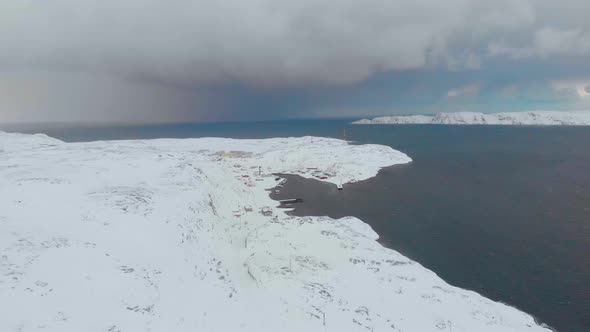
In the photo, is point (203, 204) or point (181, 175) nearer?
point (203, 204)

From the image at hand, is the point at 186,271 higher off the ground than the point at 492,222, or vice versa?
the point at 492,222

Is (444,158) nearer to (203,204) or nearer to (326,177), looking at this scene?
(326,177)

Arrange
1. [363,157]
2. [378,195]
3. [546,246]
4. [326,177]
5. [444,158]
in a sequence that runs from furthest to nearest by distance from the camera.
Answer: [444,158] < [363,157] < [326,177] < [378,195] < [546,246]

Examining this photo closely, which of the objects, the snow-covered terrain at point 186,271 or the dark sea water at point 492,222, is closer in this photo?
the snow-covered terrain at point 186,271

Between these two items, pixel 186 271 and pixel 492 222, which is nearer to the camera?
pixel 186 271

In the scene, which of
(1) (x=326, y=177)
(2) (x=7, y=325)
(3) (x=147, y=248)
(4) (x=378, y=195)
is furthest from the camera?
(1) (x=326, y=177)

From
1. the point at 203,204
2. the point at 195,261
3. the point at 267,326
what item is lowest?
the point at 267,326

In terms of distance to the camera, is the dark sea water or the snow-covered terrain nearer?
the snow-covered terrain

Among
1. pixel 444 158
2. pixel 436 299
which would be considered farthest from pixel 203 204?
pixel 444 158
